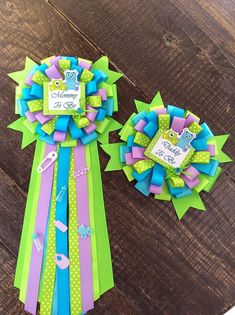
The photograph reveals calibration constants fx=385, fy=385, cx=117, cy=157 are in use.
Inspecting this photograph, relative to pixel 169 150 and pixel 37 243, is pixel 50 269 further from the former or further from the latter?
pixel 169 150

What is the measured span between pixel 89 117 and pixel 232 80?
0.39m

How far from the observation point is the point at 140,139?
95 centimetres

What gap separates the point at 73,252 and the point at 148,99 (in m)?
0.43

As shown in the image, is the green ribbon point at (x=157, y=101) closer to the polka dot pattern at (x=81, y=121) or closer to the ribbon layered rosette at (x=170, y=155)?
the ribbon layered rosette at (x=170, y=155)

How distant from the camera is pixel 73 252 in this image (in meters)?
0.97

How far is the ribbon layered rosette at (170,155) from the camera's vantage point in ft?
3.09

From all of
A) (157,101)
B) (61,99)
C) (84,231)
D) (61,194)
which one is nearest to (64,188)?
(61,194)

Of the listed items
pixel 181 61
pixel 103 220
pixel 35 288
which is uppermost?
pixel 181 61

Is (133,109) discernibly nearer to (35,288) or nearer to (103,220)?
(103,220)

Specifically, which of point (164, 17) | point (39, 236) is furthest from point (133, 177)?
point (164, 17)

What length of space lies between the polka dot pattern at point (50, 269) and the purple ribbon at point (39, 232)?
0.01 meters

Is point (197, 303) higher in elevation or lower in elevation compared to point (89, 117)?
lower

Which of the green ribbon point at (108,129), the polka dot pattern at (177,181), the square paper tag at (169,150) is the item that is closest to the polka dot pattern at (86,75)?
the green ribbon point at (108,129)

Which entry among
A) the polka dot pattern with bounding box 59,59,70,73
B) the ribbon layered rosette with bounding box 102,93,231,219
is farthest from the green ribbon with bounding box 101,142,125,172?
the polka dot pattern with bounding box 59,59,70,73
